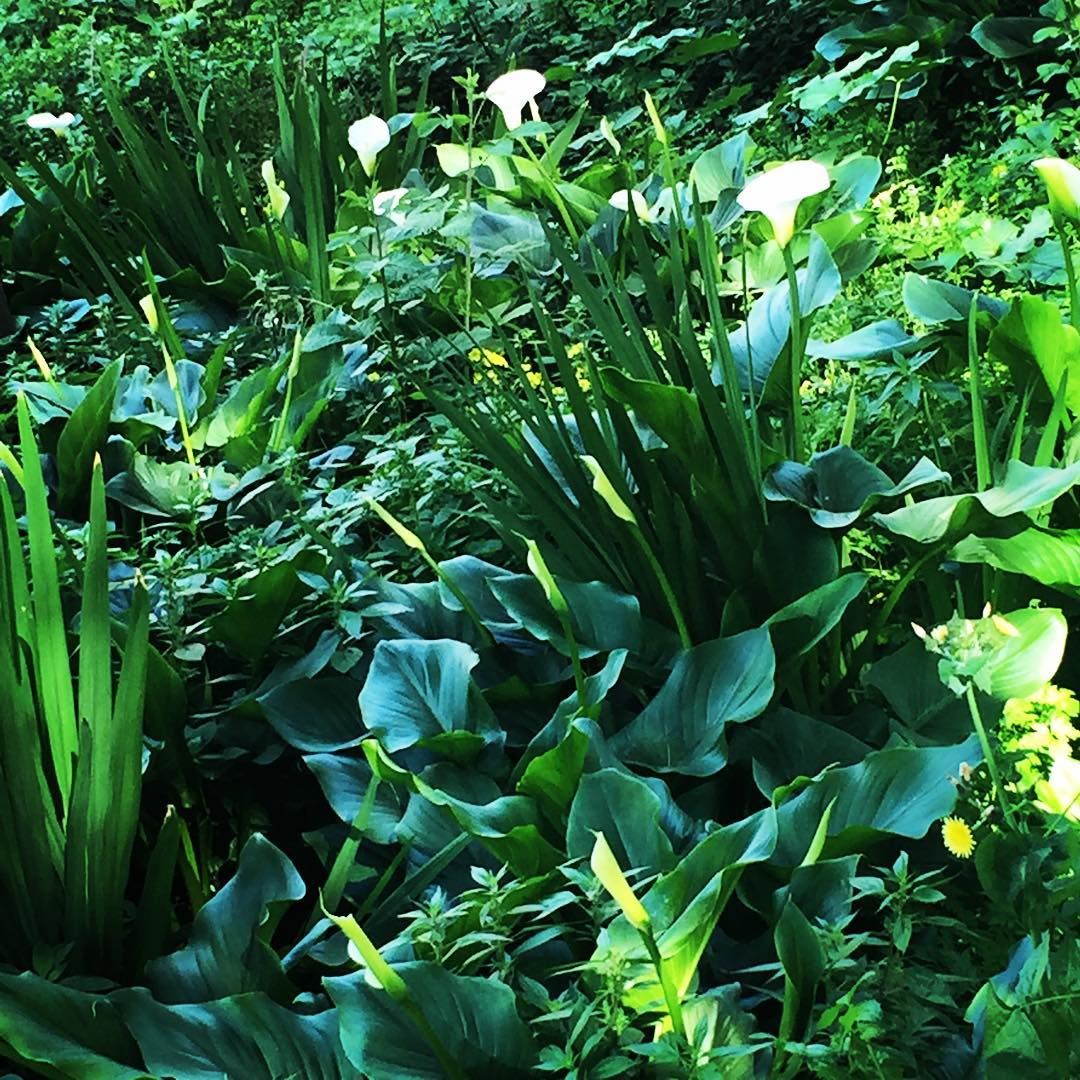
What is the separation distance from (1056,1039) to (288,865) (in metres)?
0.70

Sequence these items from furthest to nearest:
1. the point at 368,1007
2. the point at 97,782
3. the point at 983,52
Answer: the point at 983,52
the point at 97,782
the point at 368,1007

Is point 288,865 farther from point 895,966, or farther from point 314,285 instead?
point 314,285

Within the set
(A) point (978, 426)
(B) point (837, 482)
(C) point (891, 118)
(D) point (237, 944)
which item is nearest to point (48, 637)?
(D) point (237, 944)

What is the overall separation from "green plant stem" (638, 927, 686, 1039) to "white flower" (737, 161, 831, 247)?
898 millimetres

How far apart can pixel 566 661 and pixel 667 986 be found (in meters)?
0.58

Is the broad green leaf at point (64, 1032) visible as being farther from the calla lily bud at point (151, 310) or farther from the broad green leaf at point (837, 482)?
the calla lily bud at point (151, 310)

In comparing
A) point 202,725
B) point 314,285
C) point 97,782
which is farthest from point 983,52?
point 97,782

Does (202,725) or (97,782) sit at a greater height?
(97,782)

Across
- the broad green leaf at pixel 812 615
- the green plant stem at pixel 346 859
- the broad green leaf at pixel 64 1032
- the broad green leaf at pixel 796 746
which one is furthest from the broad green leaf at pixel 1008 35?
the broad green leaf at pixel 64 1032

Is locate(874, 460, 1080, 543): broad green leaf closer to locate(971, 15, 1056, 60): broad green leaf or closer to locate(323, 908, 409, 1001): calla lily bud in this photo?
locate(323, 908, 409, 1001): calla lily bud

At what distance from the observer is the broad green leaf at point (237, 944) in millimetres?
1133

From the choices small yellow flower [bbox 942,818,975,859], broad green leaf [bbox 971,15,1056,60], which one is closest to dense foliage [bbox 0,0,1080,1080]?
small yellow flower [bbox 942,818,975,859]

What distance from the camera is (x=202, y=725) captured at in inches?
58.0

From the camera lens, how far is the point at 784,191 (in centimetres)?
146
